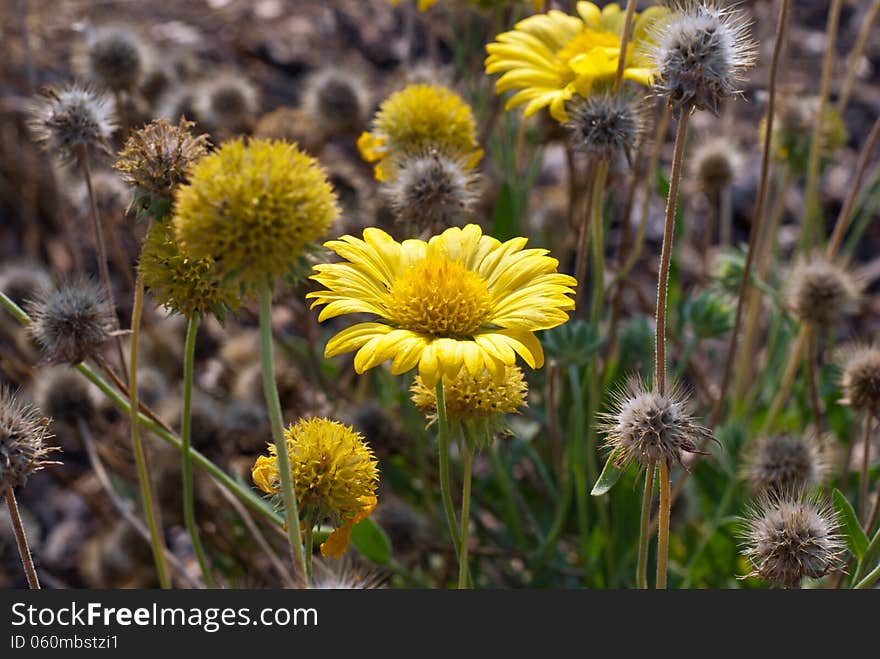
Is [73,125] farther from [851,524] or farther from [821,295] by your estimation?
[821,295]

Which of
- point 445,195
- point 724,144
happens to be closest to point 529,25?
point 445,195

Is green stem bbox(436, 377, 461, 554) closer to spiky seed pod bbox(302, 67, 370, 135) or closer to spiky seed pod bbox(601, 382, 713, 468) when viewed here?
spiky seed pod bbox(601, 382, 713, 468)

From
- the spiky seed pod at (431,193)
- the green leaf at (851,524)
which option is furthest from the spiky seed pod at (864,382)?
the spiky seed pod at (431,193)

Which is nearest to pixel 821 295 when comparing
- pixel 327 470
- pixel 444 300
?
pixel 444 300

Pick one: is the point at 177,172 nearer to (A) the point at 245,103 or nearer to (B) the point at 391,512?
(B) the point at 391,512

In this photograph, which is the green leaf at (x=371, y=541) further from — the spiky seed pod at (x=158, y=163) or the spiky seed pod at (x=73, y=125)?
the spiky seed pod at (x=73, y=125)

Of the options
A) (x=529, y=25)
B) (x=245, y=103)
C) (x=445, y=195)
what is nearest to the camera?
(x=445, y=195)
